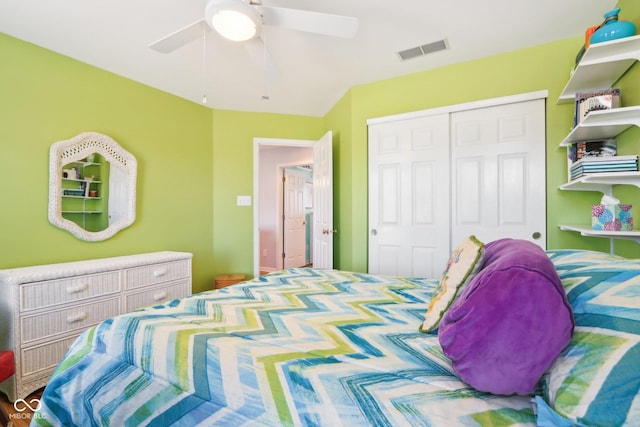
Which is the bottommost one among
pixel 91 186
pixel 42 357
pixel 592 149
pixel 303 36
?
pixel 42 357

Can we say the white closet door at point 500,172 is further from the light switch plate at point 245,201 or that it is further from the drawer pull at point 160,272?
the drawer pull at point 160,272

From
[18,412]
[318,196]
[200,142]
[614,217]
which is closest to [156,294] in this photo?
[18,412]

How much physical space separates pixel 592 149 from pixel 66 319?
3.72 metres

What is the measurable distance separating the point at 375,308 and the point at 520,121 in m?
2.12

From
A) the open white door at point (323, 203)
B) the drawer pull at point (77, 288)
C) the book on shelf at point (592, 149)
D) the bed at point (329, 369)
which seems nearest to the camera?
the bed at point (329, 369)

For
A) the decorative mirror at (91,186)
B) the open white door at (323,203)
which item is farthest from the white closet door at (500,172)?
the decorative mirror at (91,186)

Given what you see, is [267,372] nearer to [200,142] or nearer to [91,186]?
[91,186]

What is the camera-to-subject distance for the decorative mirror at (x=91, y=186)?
2.33 m

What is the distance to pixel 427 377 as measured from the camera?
77 cm

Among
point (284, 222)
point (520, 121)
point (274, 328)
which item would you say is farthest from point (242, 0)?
point (284, 222)

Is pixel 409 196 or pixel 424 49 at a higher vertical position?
pixel 424 49

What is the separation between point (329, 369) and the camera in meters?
0.81

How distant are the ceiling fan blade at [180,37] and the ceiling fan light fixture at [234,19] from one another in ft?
0.44

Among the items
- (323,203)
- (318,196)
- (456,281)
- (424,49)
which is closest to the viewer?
(456,281)
